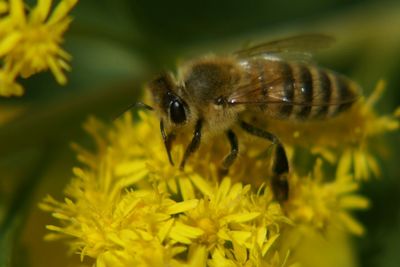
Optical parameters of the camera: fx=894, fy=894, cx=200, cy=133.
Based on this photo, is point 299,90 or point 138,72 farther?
point 138,72

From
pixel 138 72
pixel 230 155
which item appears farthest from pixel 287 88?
pixel 138 72

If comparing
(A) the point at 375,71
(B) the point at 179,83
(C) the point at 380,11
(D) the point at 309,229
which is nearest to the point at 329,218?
(D) the point at 309,229

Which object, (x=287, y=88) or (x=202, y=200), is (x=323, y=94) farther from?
(x=202, y=200)

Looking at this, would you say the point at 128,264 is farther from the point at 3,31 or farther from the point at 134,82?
the point at 134,82

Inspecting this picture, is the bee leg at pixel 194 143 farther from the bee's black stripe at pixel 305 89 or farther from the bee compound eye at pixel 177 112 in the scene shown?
the bee's black stripe at pixel 305 89

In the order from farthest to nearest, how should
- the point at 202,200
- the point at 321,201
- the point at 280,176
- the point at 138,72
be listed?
the point at 138,72 → the point at 321,201 → the point at 280,176 → the point at 202,200
